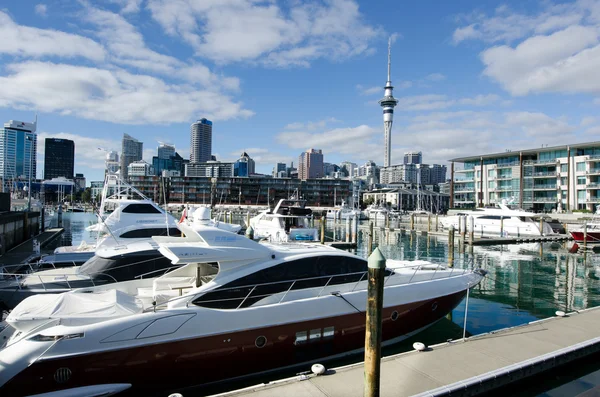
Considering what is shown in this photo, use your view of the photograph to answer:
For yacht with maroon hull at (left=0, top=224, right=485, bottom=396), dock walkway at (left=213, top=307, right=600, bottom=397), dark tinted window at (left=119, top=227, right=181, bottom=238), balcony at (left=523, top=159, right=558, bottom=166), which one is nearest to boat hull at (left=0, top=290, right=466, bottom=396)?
yacht with maroon hull at (left=0, top=224, right=485, bottom=396)

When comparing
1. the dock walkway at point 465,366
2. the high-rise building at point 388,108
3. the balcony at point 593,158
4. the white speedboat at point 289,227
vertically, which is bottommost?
the dock walkway at point 465,366

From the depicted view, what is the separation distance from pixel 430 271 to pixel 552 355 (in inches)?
141

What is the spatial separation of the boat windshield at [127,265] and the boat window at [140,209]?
10.8 m

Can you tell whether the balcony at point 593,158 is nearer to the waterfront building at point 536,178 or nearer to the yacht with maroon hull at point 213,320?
the waterfront building at point 536,178

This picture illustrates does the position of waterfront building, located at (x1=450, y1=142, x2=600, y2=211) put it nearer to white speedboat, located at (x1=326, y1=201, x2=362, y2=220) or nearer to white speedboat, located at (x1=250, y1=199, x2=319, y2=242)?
white speedboat, located at (x1=326, y1=201, x2=362, y2=220)

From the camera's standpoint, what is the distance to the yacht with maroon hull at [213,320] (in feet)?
20.7

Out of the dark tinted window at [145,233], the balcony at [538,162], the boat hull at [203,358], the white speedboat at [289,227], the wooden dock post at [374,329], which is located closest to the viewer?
the wooden dock post at [374,329]

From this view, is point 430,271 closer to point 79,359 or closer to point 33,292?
point 79,359

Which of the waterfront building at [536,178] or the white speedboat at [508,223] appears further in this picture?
the waterfront building at [536,178]

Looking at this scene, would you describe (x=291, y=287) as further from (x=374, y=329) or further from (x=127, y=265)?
(x=127, y=265)

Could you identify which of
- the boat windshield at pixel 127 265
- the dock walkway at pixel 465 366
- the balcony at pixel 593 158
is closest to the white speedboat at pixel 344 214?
the balcony at pixel 593 158

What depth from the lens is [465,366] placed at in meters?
7.19

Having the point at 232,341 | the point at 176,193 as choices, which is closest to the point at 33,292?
the point at 232,341

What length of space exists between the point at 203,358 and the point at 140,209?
16431 mm
